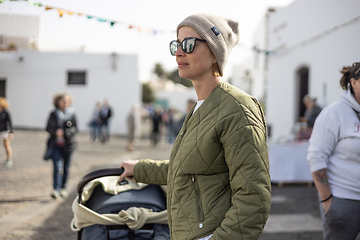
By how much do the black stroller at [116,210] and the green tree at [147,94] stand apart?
50.4m

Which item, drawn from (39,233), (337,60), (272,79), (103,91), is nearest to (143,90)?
(103,91)

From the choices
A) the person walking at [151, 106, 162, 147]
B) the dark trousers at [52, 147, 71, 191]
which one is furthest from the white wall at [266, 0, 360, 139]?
the dark trousers at [52, 147, 71, 191]

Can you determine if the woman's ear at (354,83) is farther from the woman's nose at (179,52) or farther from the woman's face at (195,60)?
the woman's nose at (179,52)

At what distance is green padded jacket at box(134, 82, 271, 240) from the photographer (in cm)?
131

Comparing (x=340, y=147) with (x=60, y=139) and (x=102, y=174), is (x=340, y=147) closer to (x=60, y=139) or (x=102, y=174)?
(x=102, y=174)

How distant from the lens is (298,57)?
11.6 m

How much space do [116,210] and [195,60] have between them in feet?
3.75

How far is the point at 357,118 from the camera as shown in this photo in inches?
90.4

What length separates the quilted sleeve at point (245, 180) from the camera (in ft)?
4.28

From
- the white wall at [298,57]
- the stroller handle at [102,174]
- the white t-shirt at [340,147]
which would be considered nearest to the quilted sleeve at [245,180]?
the stroller handle at [102,174]

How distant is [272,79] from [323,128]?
12.4 metres

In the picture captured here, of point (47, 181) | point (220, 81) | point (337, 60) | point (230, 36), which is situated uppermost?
point (337, 60)

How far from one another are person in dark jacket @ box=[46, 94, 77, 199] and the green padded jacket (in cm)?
514

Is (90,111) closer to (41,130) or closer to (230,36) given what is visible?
(41,130)
